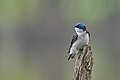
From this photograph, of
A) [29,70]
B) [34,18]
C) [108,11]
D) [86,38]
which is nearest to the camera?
[86,38]

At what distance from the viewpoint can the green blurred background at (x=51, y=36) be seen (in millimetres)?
12453

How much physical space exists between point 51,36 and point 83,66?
9.84 meters

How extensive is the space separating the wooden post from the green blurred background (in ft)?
26.8

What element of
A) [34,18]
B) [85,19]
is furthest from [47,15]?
[85,19]

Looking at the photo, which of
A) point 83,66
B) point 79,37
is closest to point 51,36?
point 79,37

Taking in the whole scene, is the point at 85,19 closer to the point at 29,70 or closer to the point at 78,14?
the point at 78,14

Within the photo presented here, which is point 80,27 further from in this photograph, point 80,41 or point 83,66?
point 83,66

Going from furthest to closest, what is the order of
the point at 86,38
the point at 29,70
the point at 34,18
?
the point at 34,18, the point at 29,70, the point at 86,38

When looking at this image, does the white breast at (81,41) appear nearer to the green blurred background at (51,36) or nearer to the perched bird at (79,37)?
the perched bird at (79,37)

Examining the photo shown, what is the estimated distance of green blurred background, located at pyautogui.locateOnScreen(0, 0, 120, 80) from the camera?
12453 mm

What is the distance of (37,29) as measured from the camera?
14016mm

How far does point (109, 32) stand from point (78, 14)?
88 cm

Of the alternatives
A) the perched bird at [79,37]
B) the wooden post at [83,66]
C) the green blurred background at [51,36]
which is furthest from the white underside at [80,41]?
the green blurred background at [51,36]

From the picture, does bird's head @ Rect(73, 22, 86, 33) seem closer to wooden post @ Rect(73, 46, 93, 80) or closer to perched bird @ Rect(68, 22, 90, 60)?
perched bird @ Rect(68, 22, 90, 60)
